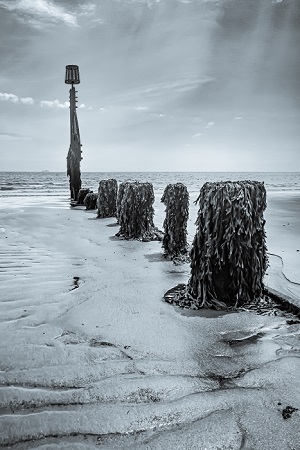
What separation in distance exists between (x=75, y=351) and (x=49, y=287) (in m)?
1.75

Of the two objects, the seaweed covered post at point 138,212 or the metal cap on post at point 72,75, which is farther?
the metal cap on post at point 72,75

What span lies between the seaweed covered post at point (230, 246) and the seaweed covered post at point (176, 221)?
215cm

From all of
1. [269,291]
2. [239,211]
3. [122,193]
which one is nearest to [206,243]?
[239,211]

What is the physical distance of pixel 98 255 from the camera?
6305 mm

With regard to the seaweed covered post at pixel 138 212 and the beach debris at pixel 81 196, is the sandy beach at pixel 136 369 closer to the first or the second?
the seaweed covered post at pixel 138 212

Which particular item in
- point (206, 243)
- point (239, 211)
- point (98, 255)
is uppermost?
point (239, 211)

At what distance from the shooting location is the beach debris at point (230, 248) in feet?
12.7

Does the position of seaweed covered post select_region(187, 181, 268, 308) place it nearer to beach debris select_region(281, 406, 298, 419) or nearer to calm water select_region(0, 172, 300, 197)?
beach debris select_region(281, 406, 298, 419)

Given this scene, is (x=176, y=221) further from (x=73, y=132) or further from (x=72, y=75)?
(x=72, y=75)

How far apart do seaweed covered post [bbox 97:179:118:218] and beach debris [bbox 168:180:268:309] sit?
323 inches

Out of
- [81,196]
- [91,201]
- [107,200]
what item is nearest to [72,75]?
[81,196]

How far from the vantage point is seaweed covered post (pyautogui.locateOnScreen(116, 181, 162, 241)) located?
7953 millimetres

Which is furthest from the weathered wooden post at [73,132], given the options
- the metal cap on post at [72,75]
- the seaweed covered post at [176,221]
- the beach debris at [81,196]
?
the seaweed covered post at [176,221]

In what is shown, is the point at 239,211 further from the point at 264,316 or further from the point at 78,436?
the point at 78,436
